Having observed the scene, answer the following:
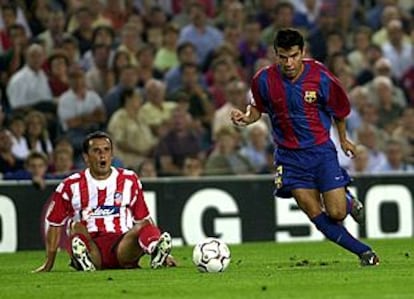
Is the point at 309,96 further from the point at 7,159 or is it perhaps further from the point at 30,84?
the point at 30,84

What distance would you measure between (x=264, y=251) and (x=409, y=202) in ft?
12.2

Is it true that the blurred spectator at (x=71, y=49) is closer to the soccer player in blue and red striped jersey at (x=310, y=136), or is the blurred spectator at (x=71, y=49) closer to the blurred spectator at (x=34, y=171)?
the blurred spectator at (x=34, y=171)

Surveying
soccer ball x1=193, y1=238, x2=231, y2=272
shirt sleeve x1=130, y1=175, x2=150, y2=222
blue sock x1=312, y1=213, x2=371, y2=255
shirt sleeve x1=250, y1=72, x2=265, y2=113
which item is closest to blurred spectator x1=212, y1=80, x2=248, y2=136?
shirt sleeve x1=130, y1=175, x2=150, y2=222

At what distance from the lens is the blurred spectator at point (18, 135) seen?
19.8 m

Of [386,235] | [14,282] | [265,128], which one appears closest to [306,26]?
[265,128]

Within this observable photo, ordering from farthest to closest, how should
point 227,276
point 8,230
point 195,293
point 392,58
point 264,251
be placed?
point 392,58
point 8,230
point 264,251
point 227,276
point 195,293

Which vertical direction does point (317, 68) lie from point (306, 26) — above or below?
→ below

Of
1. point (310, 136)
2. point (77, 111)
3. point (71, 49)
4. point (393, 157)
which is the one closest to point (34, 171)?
point (77, 111)

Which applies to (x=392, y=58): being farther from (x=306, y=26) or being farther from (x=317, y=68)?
(x=317, y=68)

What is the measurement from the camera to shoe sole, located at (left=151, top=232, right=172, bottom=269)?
13086 millimetres

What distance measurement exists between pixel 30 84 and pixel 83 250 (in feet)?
26.2

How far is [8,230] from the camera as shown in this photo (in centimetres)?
1928

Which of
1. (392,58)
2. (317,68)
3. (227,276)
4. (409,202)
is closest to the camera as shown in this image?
(227,276)

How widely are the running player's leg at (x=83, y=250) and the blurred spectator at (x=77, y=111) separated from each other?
7.18 metres
